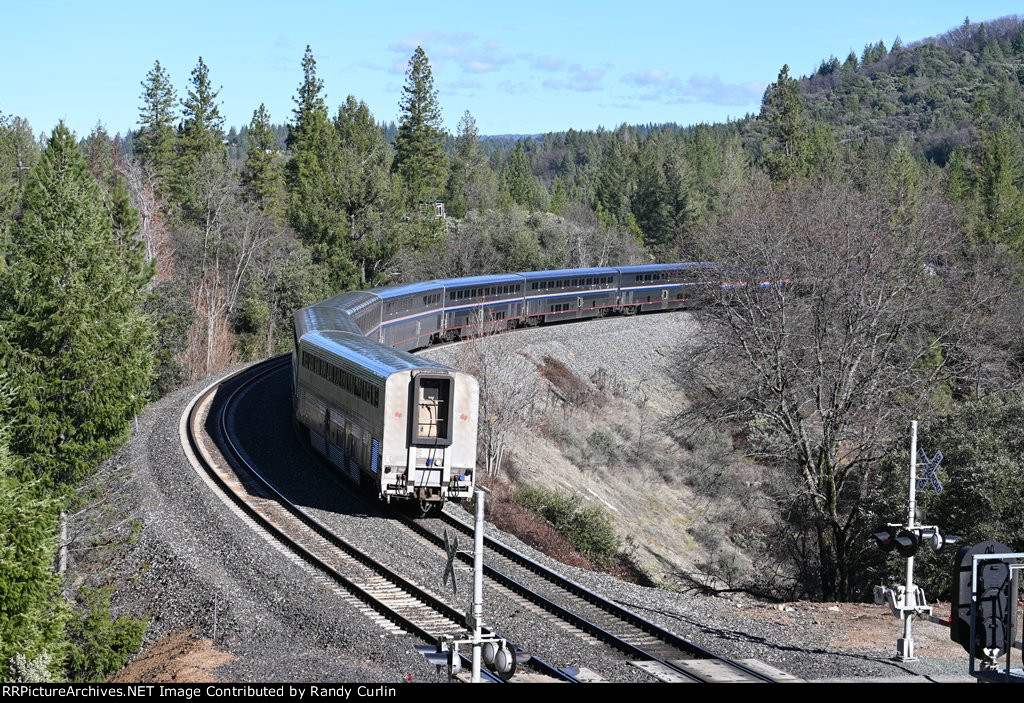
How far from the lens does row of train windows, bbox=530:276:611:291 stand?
193 feet

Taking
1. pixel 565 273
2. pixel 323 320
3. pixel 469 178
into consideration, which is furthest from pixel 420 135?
pixel 323 320

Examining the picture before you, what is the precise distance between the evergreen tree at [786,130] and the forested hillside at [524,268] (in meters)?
0.28

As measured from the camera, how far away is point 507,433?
42.7 metres

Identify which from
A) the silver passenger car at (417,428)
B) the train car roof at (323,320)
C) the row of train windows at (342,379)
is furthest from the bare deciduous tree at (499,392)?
the silver passenger car at (417,428)

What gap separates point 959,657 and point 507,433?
26.1 metres

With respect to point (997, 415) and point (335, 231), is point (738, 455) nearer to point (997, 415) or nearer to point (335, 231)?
point (997, 415)

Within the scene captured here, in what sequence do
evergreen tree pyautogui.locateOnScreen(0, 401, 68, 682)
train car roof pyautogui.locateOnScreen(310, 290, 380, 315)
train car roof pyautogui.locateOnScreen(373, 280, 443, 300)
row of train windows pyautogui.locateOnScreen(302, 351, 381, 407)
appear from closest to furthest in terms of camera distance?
evergreen tree pyautogui.locateOnScreen(0, 401, 68, 682), row of train windows pyautogui.locateOnScreen(302, 351, 381, 407), train car roof pyautogui.locateOnScreen(310, 290, 380, 315), train car roof pyautogui.locateOnScreen(373, 280, 443, 300)

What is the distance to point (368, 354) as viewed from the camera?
26.3m

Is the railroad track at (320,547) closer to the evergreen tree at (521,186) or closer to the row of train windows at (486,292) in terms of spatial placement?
the row of train windows at (486,292)

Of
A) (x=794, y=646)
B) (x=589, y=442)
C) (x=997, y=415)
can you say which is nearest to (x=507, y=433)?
(x=589, y=442)

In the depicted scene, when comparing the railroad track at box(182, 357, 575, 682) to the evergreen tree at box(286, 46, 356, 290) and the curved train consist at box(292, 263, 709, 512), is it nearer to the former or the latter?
the curved train consist at box(292, 263, 709, 512)

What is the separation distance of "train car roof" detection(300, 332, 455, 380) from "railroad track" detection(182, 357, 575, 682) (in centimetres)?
351

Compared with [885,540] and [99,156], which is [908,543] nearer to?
[885,540]

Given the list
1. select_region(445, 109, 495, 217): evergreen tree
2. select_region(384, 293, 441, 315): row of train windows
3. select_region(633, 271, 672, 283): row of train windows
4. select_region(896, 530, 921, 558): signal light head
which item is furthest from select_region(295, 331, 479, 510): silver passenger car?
select_region(445, 109, 495, 217): evergreen tree
